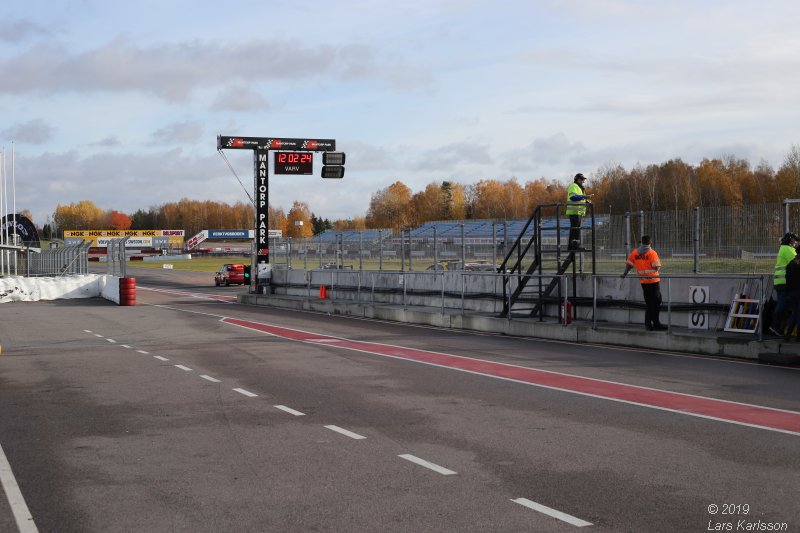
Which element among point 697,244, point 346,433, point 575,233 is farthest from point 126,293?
point 346,433

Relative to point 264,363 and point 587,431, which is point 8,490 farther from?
point 264,363

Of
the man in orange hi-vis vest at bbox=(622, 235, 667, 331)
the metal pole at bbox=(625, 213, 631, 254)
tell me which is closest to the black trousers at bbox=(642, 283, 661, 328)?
the man in orange hi-vis vest at bbox=(622, 235, 667, 331)

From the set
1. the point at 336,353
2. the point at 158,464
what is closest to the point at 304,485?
the point at 158,464

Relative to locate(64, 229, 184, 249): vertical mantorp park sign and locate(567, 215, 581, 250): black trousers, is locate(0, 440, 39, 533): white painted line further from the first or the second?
locate(64, 229, 184, 249): vertical mantorp park sign

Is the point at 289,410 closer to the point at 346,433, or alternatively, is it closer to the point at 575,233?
the point at 346,433

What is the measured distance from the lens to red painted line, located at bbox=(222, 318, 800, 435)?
31.0 ft

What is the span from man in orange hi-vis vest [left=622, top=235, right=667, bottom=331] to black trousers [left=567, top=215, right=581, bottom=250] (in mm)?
2664

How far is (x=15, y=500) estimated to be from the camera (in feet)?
21.0

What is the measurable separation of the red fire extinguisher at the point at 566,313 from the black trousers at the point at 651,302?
7.00ft

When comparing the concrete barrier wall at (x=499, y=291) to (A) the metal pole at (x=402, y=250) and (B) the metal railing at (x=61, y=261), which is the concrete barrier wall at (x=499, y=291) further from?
(B) the metal railing at (x=61, y=261)

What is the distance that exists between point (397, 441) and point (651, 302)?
10.2 meters

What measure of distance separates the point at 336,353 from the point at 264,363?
2.07 m

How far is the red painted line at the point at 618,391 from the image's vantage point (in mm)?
9438

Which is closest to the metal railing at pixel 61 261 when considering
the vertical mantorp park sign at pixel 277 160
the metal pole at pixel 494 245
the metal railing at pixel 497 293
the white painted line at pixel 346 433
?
the vertical mantorp park sign at pixel 277 160
